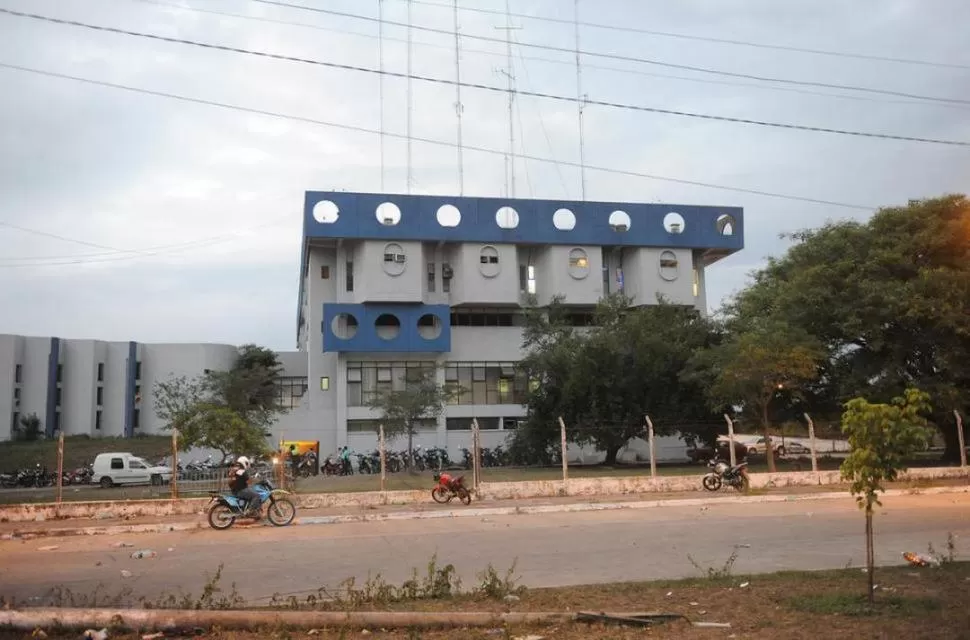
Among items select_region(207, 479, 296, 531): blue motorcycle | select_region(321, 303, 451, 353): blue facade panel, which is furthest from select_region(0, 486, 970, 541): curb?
select_region(321, 303, 451, 353): blue facade panel

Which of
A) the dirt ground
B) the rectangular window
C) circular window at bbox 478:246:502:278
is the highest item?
circular window at bbox 478:246:502:278

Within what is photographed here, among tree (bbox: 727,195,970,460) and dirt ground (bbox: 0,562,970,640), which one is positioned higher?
tree (bbox: 727,195,970,460)

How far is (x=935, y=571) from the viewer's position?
28.2 ft

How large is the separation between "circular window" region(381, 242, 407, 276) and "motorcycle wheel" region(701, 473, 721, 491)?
30947mm

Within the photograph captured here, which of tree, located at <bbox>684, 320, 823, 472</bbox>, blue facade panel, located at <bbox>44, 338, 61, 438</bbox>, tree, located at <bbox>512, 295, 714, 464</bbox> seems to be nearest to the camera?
tree, located at <bbox>684, 320, 823, 472</bbox>

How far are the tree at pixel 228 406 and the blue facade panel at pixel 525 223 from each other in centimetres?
1137

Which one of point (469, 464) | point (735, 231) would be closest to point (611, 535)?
point (469, 464)

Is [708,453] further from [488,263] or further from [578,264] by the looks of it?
[488,263]

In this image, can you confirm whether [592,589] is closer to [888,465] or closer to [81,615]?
[888,465]

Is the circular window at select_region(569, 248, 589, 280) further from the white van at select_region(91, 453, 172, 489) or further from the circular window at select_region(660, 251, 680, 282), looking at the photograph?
the white van at select_region(91, 453, 172, 489)

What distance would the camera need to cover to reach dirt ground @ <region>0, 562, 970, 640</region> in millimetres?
6258

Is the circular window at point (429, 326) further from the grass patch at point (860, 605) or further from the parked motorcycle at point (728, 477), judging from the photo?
the grass patch at point (860, 605)

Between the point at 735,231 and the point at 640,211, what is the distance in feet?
26.1

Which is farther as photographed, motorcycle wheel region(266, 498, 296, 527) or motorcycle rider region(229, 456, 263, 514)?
motorcycle wheel region(266, 498, 296, 527)
